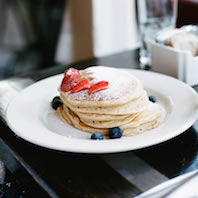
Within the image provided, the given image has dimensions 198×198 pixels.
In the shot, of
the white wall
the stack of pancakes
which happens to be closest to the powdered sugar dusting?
the stack of pancakes

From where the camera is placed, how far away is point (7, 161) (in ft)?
2.99

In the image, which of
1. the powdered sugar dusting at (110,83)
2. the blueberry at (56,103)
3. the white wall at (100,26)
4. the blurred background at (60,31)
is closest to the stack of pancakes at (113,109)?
the powdered sugar dusting at (110,83)

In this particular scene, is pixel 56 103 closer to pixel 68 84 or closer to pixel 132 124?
pixel 68 84

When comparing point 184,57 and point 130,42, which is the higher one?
point 184,57

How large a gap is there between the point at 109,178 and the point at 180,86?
19.5 inches

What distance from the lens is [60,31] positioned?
3.06 meters

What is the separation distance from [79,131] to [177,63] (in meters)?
0.54

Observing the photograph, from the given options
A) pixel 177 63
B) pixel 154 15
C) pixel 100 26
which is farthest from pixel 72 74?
pixel 100 26

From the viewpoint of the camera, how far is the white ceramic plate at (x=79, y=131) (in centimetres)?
80

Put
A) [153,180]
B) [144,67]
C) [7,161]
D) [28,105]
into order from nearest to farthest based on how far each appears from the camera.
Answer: [153,180] < [7,161] < [28,105] < [144,67]

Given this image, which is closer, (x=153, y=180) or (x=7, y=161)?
(x=153, y=180)

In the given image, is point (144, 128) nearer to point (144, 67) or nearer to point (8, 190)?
point (8, 190)

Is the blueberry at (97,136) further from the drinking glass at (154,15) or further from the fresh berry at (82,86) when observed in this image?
the drinking glass at (154,15)

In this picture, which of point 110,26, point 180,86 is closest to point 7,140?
point 180,86
